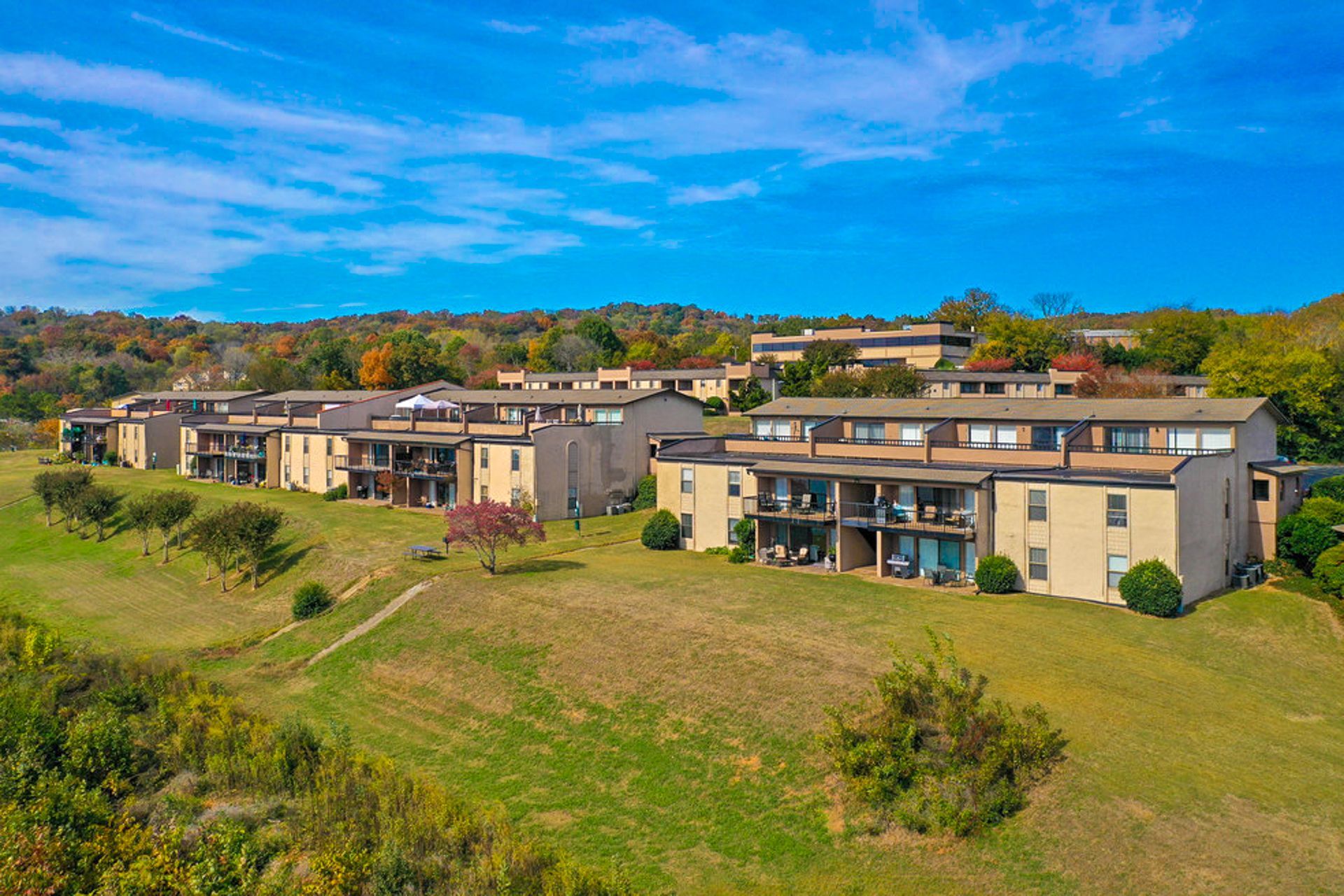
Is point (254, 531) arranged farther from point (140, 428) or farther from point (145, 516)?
point (140, 428)

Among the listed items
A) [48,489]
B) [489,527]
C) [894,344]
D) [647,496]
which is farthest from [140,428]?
[894,344]

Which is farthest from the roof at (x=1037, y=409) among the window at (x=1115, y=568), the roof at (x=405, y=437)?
the roof at (x=405, y=437)

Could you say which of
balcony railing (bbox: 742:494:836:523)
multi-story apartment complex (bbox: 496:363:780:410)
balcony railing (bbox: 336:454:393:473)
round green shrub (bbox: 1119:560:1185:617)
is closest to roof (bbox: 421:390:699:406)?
balcony railing (bbox: 336:454:393:473)

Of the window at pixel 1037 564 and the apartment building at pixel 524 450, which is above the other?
the apartment building at pixel 524 450

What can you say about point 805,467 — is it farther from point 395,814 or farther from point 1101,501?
point 395,814

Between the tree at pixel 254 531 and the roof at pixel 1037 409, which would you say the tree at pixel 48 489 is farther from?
the roof at pixel 1037 409

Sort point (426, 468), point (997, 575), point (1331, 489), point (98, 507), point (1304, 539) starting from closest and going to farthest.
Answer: point (997, 575) < point (1304, 539) < point (1331, 489) < point (426, 468) < point (98, 507)
